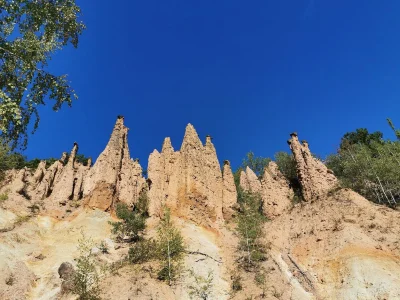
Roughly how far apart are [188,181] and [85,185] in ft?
37.7

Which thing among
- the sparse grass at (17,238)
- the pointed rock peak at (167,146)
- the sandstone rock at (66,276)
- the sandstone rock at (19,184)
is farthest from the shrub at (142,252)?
the sandstone rock at (19,184)

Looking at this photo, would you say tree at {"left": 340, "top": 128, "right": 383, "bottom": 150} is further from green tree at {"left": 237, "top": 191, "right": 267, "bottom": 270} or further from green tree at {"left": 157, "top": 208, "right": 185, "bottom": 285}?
green tree at {"left": 157, "top": 208, "right": 185, "bottom": 285}

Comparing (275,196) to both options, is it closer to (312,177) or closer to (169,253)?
(312,177)

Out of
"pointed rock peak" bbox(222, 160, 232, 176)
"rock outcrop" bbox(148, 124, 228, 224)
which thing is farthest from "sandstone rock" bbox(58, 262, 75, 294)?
"pointed rock peak" bbox(222, 160, 232, 176)

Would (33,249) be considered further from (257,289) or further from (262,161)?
(262,161)

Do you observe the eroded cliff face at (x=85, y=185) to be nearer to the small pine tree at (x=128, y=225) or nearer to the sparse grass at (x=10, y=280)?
the small pine tree at (x=128, y=225)

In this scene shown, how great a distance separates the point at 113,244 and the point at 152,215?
19.0 ft

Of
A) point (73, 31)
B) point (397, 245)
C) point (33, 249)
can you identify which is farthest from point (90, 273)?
point (397, 245)

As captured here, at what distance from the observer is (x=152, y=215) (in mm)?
33844

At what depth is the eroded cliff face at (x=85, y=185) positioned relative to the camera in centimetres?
3488

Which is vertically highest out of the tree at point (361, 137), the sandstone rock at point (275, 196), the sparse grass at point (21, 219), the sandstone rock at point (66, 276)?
the tree at point (361, 137)

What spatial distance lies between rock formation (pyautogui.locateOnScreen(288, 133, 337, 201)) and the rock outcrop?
8755 millimetres

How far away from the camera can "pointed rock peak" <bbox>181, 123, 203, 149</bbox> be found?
3934 centimetres

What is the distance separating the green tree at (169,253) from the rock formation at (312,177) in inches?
621
